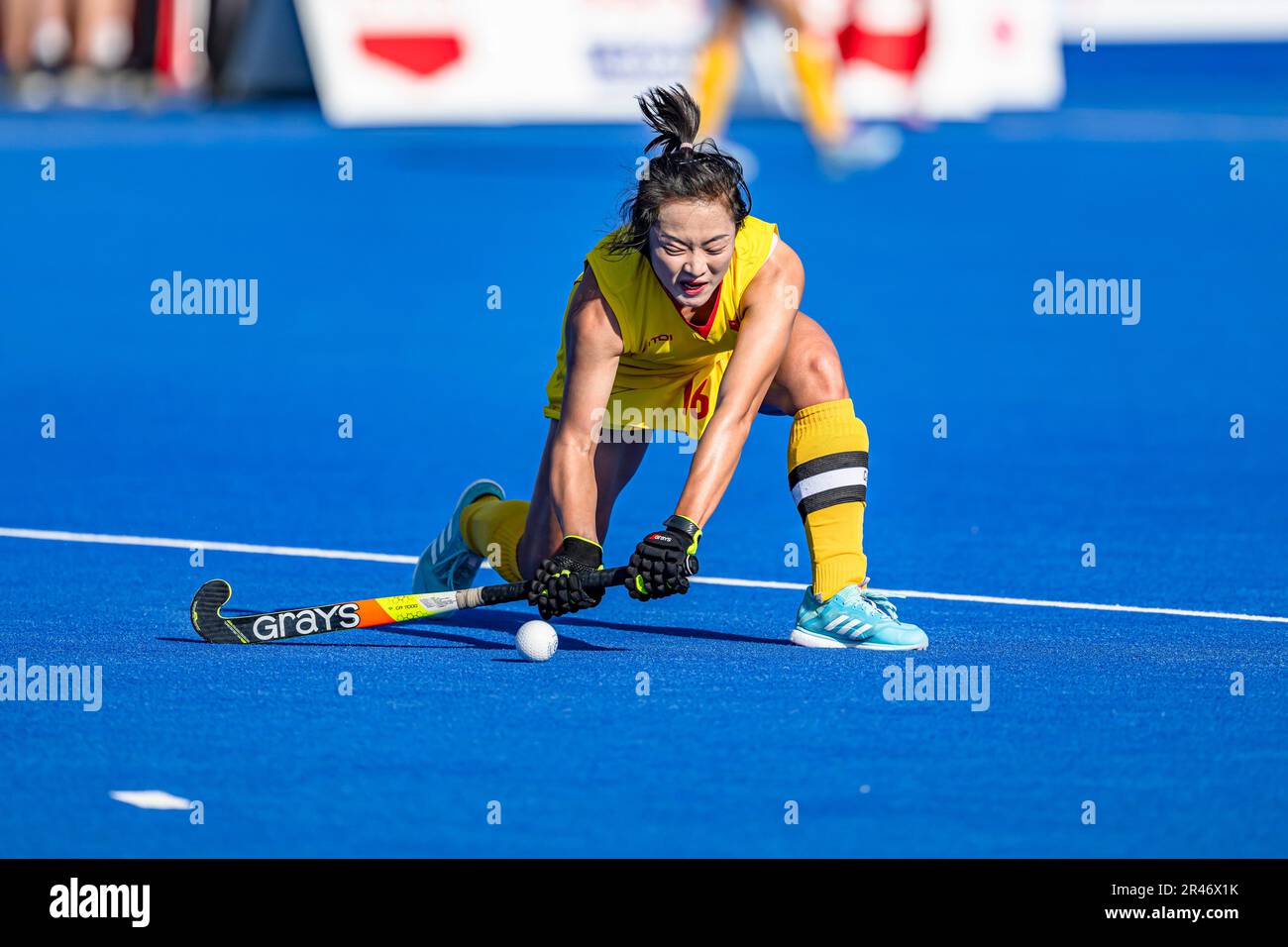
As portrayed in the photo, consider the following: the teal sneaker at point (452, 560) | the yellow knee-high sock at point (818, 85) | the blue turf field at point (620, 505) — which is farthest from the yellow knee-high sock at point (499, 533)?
the yellow knee-high sock at point (818, 85)

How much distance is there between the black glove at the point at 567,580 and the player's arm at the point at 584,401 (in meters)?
0.06

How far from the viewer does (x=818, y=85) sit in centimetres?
1688

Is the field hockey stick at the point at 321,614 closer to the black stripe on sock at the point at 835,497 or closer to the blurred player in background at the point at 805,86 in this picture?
the black stripe on sock at the point at 835,497

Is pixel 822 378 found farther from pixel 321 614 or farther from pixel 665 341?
pixel 321 614

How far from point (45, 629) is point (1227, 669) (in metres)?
3.36

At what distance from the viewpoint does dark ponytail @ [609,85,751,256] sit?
574 centimetres

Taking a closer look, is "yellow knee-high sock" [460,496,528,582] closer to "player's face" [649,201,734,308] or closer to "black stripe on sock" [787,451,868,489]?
"black stripe on sock" [787,451,868,489]

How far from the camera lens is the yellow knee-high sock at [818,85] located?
54.7 feet

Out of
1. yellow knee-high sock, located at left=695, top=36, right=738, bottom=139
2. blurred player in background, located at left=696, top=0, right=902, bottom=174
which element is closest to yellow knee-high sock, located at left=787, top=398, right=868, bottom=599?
blurred player in background, located at left=696, top=0, right=902, bottom=174

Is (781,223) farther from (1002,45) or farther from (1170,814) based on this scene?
(1170,814)

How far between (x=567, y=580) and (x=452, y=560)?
3.53 ft

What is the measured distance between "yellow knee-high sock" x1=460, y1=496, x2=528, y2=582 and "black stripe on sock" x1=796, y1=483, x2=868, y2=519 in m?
0.93
